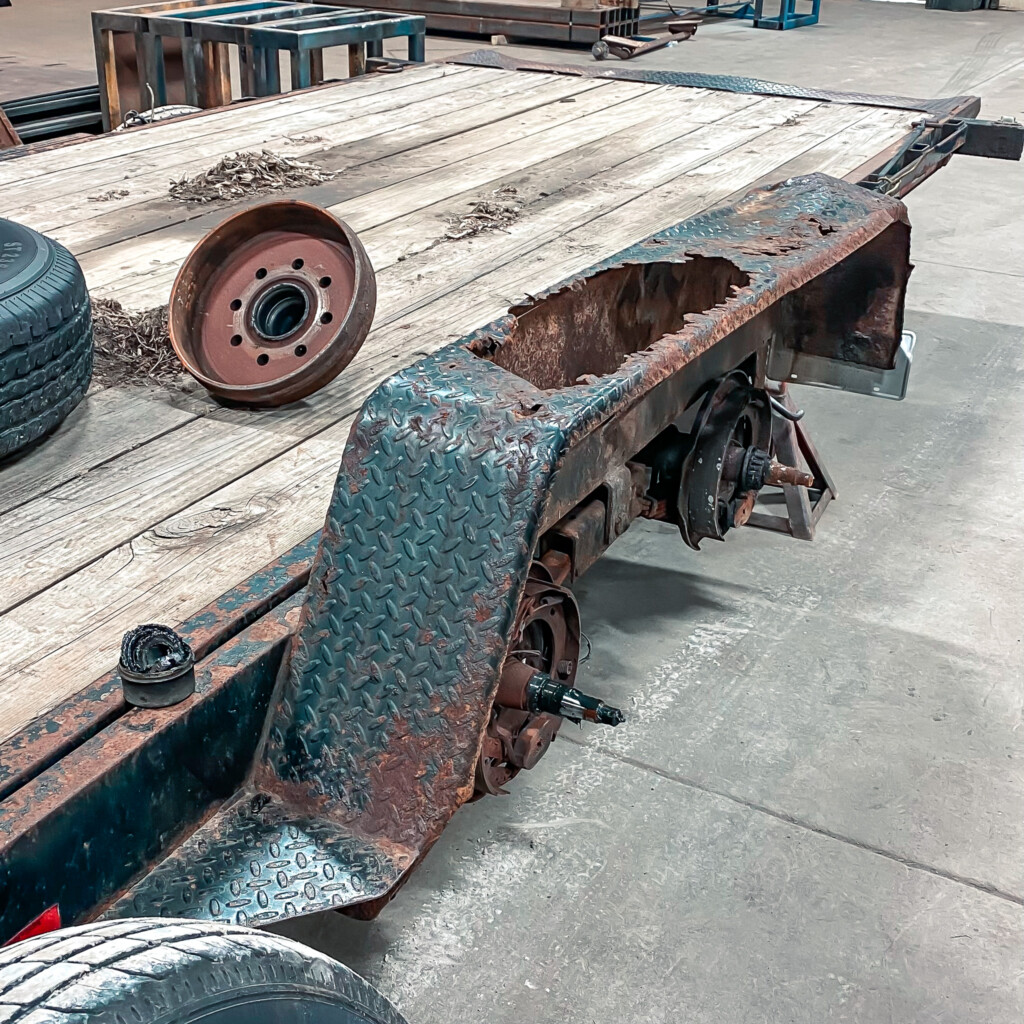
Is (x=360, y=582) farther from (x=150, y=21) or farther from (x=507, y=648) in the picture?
(x=150, y=21)

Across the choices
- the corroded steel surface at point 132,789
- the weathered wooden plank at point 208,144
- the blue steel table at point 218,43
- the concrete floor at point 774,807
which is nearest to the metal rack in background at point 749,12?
the blue steel table at point 218,43

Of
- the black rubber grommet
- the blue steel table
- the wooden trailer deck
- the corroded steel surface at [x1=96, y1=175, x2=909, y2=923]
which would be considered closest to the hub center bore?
the wooden trailer deck

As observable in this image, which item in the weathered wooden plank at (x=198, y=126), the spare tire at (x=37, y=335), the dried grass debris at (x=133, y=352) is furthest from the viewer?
the weathered wooden plank at (x=198, y=126)

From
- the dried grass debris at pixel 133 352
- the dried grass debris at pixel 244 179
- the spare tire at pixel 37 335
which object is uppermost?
the spare tire at pixel 37 335

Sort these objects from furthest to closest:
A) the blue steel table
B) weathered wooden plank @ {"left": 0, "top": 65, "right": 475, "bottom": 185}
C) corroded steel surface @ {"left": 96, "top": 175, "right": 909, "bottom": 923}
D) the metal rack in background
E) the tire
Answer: the metal rack in background → the blue steel table → weathered wooden plank @ {"left": 0, "top": 65, "right": 475, "bottom": 185} → corroded steel surface @ {"left": 96, "top": 175, "right": 909, "bottom": 923} → the tire

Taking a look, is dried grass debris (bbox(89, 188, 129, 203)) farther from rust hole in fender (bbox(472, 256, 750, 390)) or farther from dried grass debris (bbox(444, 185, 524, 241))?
rust hole in fender (bbox(472, 256, 750, 390))

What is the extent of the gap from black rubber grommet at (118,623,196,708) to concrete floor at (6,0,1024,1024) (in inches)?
30.6

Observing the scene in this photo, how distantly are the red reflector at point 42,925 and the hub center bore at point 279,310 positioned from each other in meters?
1.23

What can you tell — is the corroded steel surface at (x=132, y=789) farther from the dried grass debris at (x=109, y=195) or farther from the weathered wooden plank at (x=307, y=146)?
the dried grass debris at (x=109, y=195)

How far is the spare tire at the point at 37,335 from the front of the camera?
1.64 metres

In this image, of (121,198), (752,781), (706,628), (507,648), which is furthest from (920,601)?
(121,198)

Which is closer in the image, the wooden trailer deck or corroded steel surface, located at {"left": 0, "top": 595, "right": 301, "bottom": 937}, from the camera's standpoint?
corroded steel surface, located at {"left": 0, "top": 595, "right": 301, "bottom": 937}

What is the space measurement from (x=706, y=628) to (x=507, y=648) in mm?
1450

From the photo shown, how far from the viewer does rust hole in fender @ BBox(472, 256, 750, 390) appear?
1.83 m
